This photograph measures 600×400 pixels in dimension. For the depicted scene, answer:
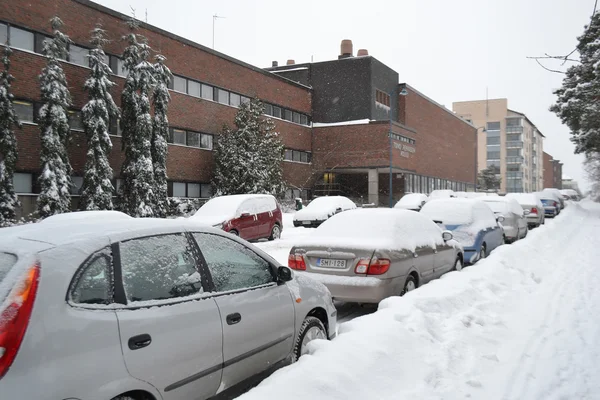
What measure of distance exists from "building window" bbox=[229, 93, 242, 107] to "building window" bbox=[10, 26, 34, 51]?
1394cm

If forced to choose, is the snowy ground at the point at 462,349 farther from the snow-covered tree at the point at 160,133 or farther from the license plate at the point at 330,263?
the snow-covered tree at the point at 160,133

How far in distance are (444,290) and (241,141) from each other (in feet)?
78.9

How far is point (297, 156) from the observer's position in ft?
134

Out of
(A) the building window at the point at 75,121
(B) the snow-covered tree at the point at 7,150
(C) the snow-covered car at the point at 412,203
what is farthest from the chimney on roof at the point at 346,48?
(B) the snow-covered tree at the point at 7,150

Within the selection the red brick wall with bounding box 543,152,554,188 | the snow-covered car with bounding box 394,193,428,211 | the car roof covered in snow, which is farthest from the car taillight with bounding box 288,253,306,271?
the red brick wall with bounding box 543,152,554,188

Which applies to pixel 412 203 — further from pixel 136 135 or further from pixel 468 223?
pixel 468 223

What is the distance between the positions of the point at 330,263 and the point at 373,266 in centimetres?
60

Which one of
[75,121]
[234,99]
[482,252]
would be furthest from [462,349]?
[234,99]

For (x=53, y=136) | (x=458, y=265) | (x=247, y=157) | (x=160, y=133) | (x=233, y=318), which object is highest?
(x=160, y=133)

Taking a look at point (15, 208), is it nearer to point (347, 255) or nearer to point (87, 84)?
point (87, 84)

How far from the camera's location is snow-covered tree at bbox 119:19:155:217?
76.2 ft

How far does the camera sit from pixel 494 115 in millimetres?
107250

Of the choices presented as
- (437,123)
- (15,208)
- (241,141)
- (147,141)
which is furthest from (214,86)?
(437,123)

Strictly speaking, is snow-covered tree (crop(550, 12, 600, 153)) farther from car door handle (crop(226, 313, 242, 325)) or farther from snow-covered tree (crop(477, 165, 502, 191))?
snow-covered tree (crop(477, 165, 502, 191))
